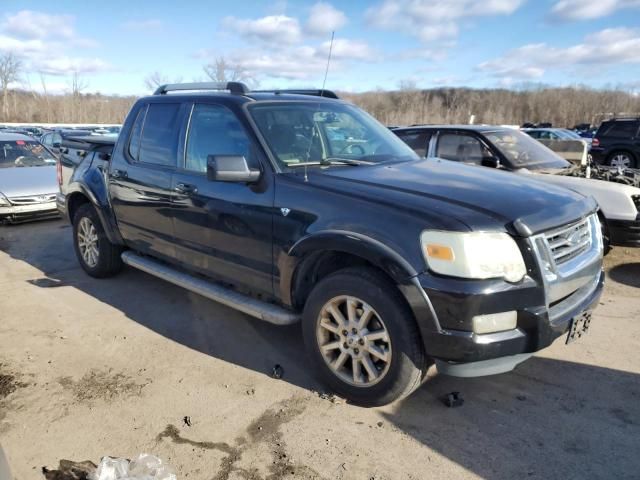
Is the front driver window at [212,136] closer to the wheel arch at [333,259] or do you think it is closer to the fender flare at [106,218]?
the wheel arch at [333,259]

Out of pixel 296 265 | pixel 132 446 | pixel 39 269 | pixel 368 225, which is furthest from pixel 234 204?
pixel 39 269

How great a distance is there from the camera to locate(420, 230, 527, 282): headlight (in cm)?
259

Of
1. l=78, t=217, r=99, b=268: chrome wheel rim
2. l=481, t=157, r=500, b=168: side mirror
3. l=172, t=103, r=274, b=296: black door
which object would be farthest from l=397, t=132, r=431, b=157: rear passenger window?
l=78, t=217, r=99, b=268: chrome wheel rim

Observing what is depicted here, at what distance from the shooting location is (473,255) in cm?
259

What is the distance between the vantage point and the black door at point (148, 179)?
4.26m

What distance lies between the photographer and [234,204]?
360 centimetres

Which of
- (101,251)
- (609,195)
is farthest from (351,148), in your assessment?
(609,195)

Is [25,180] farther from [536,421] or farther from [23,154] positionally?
[536,421]

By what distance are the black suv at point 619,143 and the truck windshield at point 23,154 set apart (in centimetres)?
→ 1458

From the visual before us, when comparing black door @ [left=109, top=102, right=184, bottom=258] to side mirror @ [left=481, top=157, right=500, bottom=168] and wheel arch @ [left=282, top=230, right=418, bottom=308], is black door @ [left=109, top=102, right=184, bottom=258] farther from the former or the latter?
side mirror @ [left=481, top=157, right=500, bottom=168]

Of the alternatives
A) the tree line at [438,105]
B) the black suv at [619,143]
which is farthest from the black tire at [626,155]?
the tree line at [438,105]

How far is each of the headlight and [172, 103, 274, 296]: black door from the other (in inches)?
47.7

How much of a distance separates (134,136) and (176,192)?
1.10 m

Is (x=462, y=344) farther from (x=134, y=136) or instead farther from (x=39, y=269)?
(x=39, y=269)
